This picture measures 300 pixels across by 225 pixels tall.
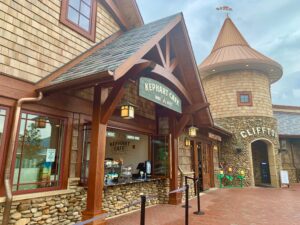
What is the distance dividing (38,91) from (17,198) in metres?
1.95

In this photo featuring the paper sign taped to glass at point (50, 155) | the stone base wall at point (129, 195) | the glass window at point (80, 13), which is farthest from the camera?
the glass window at point (80, 13)

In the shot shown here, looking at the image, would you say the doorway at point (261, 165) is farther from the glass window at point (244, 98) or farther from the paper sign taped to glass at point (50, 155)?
the paper sign taped to glass at point (50, 155)

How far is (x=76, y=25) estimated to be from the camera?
5535 mm

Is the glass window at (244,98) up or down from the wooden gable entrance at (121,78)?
up

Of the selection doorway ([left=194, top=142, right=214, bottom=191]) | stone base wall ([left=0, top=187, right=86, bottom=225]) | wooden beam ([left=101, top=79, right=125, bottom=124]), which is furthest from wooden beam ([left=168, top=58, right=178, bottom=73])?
doorway ([left=194, top=142, right=214, bottom=191])

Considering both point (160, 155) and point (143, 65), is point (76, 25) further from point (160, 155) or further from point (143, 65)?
point (160, 155)

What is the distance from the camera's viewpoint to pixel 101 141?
14.5 feet

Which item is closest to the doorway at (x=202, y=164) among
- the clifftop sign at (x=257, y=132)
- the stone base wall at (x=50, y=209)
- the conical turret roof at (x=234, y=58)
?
the clifftop sign at (x=257, y=132)

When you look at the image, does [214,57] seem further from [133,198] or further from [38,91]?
[38,91]

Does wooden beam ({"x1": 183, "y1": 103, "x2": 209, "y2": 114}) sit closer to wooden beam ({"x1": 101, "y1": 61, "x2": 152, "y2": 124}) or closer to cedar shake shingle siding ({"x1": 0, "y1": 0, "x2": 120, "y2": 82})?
wooden beam ({"x1": 101, "y1": 61, "x2": 152, "y2": 124})

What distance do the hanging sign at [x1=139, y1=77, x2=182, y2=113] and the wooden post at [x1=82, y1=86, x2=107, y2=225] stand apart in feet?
3.17

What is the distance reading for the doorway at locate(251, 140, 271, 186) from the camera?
15.0m

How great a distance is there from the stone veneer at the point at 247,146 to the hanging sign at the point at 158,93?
9.38 m

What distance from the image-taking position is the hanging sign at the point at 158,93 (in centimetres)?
477
